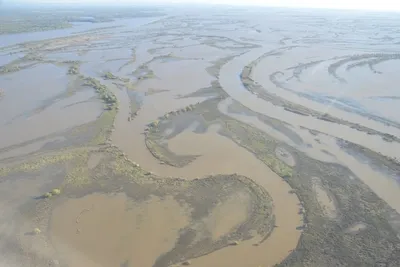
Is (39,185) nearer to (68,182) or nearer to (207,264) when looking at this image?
(68,182)

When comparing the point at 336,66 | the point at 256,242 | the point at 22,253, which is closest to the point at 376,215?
the point at 256,242

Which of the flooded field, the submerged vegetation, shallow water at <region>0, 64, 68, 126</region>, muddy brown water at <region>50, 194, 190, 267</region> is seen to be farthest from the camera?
shallow water at <region>0, 64, 68, 126</region>

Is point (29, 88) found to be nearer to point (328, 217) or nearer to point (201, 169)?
point (201, 169)

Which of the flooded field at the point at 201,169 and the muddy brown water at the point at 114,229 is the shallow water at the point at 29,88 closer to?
the flooded field at the point at 201,169

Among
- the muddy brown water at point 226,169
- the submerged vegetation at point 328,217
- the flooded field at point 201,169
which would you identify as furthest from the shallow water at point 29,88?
the submerged vegetation at point 328,217

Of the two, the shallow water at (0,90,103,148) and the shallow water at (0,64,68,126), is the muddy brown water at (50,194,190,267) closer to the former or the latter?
the shallow water at (0,90,103,148)

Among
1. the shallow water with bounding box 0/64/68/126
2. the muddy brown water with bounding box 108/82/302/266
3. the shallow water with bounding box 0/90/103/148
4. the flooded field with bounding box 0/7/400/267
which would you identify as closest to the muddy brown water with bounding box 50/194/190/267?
the flooded field with bounding box 0/7/400/267

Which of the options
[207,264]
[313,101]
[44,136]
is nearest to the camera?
[207,264]

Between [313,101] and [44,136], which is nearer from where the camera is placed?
[44,136]

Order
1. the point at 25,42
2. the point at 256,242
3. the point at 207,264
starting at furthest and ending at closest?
the point at 25,42
the point at 256,242
the point at 207,264
